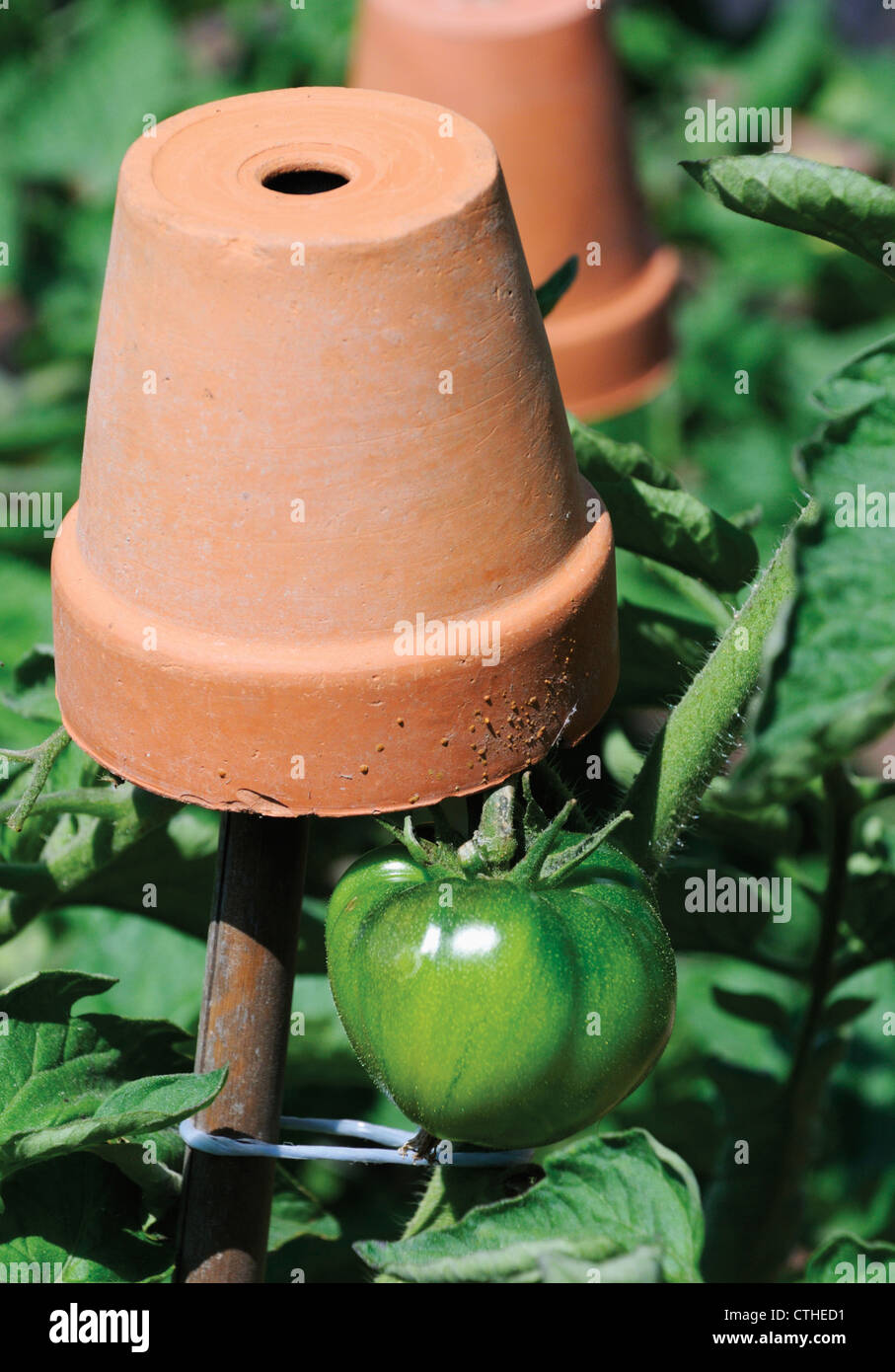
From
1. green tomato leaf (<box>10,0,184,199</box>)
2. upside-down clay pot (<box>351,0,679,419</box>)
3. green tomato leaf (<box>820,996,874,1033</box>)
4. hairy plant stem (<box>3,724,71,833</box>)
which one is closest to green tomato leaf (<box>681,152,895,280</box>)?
hairy plant stem (<box>3,724,71,833</box>)

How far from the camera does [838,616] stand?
705 millimetres

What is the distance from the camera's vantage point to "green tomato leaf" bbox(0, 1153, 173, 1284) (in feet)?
3.25

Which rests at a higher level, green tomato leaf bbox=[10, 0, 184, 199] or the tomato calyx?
the tomato calyx

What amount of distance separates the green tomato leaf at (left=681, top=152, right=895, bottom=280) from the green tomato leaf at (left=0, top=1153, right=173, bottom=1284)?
0.70 metres

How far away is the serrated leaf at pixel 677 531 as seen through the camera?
1050 millimetres

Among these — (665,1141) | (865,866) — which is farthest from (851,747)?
(665,1141)

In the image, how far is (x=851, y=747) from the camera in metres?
0.67

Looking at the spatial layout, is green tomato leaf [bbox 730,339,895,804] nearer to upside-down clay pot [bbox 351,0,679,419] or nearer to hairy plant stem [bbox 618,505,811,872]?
hairy plant stem [bbox 618,505,811,872]

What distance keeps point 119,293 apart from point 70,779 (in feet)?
1.44

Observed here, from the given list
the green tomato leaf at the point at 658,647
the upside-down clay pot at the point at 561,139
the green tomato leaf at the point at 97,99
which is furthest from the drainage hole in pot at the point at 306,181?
the green tomato leaf at the point at 97,99

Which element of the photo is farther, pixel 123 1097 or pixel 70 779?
pixel 70 779

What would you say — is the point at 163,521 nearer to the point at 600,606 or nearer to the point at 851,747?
the point at 600,606

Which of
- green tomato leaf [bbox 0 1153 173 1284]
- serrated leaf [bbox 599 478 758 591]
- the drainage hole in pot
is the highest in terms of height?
the drainage hole in pot

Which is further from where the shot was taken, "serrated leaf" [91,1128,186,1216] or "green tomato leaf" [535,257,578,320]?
"green tomato leaf" [535,257,578,320]
